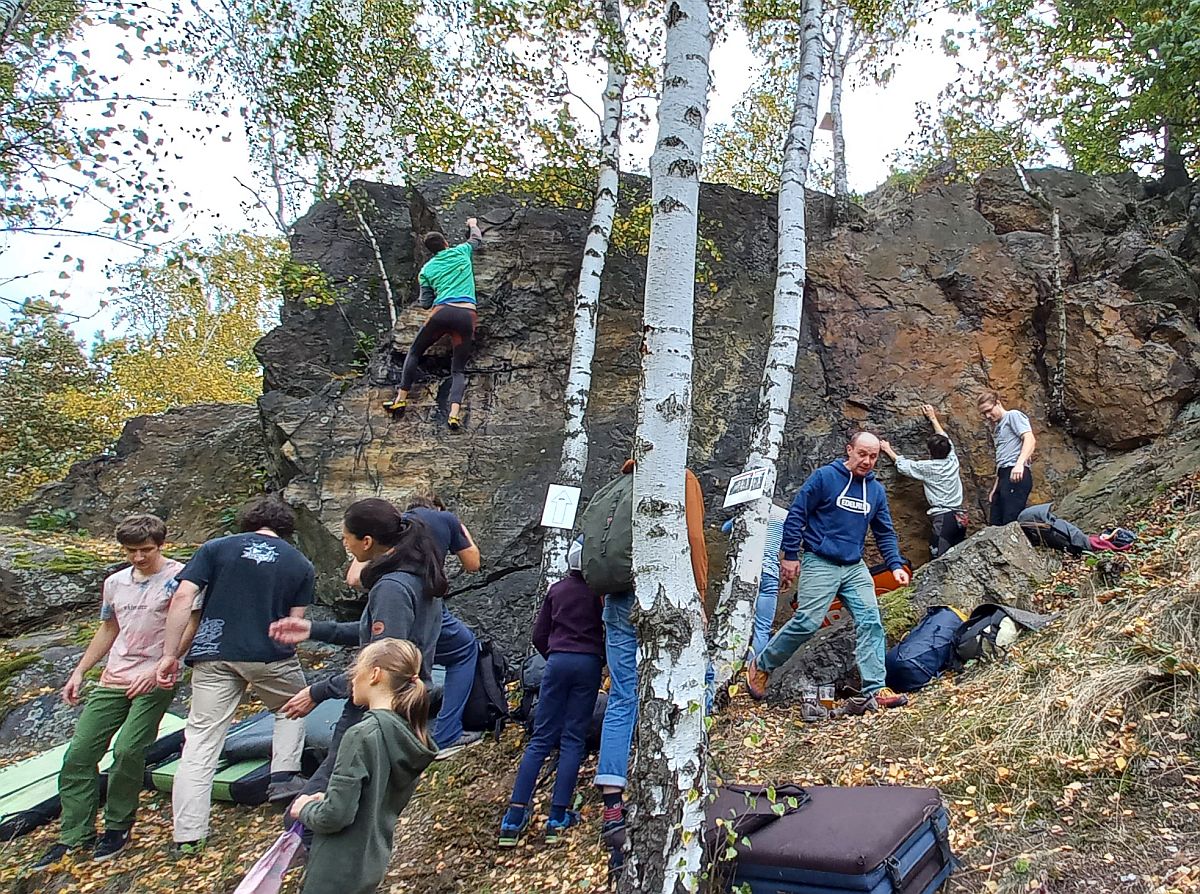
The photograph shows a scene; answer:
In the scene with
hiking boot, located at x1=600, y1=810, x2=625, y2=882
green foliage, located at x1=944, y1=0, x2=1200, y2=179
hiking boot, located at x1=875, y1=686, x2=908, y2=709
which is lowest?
hiking boot, located at x1=600, y1=810, x2=625, y2=882

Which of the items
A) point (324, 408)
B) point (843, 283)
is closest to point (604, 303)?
point (843, 283)

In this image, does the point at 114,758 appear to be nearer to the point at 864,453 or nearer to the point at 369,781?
the point at 369,781

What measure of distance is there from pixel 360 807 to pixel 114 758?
8.10 feet

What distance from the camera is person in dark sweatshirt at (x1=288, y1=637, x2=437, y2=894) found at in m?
2.54

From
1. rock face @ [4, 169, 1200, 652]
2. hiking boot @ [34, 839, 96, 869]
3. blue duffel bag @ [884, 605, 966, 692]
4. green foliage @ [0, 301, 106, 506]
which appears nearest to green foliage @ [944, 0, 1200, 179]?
rock face @ [4, 169, 1200, 652]

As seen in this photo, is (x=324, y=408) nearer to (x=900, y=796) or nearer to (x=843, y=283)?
(x=843, y=283)

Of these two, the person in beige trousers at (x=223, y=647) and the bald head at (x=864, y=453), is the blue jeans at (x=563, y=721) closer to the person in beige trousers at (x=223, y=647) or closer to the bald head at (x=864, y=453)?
the person in beige trousers at (x=223, y=647)

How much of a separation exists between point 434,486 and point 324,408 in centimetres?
196

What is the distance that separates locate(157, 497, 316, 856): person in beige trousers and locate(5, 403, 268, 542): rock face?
658 centimetres

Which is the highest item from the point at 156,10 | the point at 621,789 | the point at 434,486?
the point at 156,10

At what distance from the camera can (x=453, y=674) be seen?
16.1 ft

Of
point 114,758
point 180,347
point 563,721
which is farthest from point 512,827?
point 180,347

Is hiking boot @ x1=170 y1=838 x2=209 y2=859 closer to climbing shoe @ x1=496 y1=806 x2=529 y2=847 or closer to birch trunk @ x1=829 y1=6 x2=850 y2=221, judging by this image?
climbing shoe @ x1=496 y1=806 x2=529 y2=847

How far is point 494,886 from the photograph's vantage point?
3.41 m
